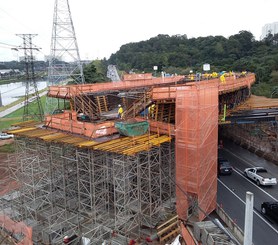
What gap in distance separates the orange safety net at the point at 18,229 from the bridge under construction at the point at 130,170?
0.06 meters

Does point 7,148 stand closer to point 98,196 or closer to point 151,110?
point 98,196

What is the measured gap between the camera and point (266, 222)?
1723 cm

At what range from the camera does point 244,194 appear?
2127 cm

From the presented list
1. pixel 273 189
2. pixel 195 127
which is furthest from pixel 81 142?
pixel 273 189

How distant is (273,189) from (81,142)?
1484cm

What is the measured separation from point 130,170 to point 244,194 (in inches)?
406

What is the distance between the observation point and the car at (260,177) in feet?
72.0

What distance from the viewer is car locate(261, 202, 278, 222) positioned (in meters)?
17.1

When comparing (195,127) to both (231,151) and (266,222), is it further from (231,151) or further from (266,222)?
(231,151)

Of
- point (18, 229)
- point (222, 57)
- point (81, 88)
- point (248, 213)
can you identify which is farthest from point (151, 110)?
point (222, 57)

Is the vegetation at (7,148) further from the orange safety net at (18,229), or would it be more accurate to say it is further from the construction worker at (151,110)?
the construction worker at (151,110)

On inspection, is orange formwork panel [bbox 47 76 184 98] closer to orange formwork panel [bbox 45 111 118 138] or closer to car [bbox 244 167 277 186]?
orange formwork panel [bbox 45 111 118 138]

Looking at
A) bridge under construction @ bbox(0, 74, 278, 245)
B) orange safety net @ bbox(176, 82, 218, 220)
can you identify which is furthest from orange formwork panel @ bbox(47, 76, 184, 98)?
orange safety net @ bbox(176, 82, 218, 220)

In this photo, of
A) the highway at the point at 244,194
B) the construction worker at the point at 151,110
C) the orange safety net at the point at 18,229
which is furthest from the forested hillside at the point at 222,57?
the orange safety net at the point at 18,229
